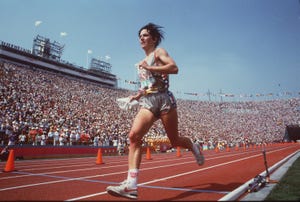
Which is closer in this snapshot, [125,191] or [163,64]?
[125,191]

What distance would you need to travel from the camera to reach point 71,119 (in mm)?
25969

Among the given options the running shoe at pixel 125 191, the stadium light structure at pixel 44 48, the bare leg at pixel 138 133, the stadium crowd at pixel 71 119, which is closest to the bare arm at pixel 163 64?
the bare leg at pixel 138 133

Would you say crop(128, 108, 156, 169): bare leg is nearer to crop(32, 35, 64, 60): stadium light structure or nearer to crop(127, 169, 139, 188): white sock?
crop(127, 169, 139, 188): white sock

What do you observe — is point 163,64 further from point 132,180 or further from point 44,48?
point 44,48

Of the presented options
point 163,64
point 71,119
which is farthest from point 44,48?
point 163,64

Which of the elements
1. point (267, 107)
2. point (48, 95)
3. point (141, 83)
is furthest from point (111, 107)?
point (267, 107)

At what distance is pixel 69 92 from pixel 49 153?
18.7m

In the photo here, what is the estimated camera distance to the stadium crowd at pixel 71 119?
1983 cm

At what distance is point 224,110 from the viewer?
75125 millimetres

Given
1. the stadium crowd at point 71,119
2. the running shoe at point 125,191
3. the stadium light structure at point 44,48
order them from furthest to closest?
the stadium light structure at point 44,48 → the stadium crowd at point 71,119 → the running shoe at point 125,191

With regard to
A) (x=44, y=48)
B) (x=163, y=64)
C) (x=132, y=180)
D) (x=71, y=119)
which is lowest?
(x=132, y=180)

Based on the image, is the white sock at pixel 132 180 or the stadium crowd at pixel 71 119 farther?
the stadium crowd at pixel 71 119

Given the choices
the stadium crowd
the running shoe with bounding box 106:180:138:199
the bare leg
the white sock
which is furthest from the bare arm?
the stadium crowd

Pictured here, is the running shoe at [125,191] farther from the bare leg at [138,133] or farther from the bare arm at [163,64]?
the bare arm at [163,64]
